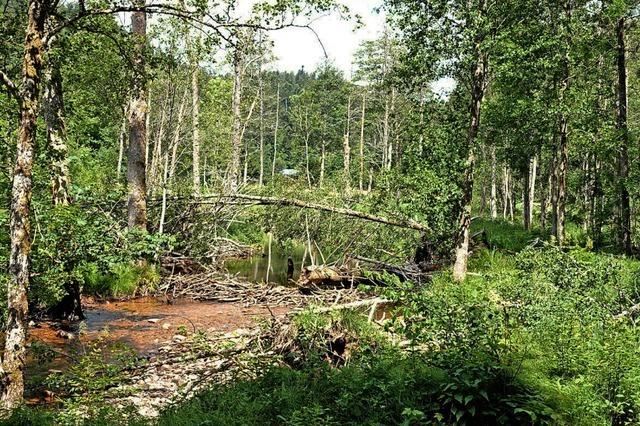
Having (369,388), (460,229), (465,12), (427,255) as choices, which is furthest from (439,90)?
(369,388)

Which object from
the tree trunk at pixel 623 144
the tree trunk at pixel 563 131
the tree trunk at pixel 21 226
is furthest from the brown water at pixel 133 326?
the tree trunk at pixel 623 144

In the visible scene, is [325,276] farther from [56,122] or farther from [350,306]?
[56,122]

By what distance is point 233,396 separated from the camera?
5.98 m

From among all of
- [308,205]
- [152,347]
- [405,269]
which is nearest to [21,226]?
[152,347]

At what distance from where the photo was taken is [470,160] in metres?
12.5

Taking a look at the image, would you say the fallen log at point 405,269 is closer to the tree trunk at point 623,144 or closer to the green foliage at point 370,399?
the tree trunk at point 623,144

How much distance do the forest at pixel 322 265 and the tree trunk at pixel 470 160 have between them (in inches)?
2.0

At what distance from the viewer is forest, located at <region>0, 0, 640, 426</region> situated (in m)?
5.42

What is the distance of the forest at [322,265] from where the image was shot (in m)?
5.42

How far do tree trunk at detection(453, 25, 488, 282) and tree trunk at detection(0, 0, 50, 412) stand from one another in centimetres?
935

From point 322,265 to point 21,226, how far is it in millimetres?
10080

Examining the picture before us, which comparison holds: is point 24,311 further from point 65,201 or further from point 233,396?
point 65,201

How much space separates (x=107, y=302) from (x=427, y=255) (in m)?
8.99

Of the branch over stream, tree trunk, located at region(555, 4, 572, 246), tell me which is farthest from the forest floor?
tree trunk, located at region(555, 4, 572, 246)
